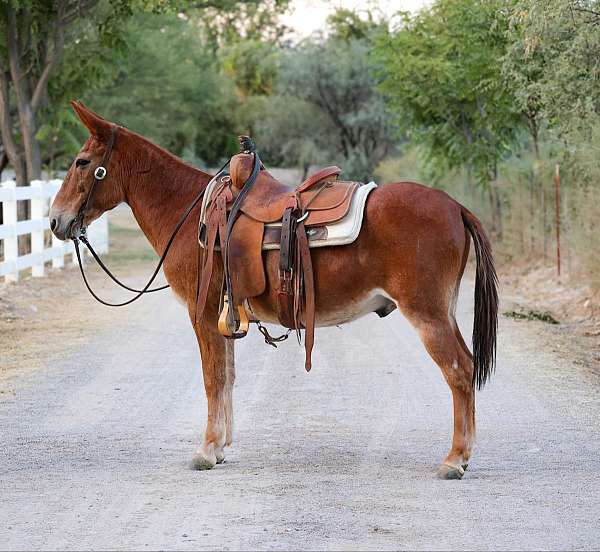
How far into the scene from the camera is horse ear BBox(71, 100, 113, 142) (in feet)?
22.7

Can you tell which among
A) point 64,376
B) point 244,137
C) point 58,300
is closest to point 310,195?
point 244,137

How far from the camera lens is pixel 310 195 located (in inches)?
263

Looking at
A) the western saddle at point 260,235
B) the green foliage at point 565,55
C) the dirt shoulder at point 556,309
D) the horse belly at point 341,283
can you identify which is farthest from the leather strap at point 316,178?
the green foliage at point 565,55

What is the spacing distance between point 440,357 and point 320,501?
118 centimetres

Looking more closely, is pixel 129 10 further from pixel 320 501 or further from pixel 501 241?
pixel 320 501

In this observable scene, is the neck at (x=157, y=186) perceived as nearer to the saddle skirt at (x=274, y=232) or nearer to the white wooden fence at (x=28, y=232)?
the saddle skirt at (x=274, y=232)

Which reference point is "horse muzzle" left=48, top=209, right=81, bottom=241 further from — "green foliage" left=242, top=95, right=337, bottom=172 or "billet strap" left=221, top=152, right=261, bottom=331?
"green foliage" left=242, top=95, right=337, bottom=172

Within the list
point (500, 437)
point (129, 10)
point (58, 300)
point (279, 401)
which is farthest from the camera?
point (129, 10)

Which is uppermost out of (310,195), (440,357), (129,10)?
(129,10)

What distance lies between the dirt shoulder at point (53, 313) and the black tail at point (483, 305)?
4.97 metres

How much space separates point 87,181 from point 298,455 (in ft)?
7.33

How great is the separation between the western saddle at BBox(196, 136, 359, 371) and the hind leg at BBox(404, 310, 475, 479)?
2.28 feet

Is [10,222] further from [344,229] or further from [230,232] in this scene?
[344,229]

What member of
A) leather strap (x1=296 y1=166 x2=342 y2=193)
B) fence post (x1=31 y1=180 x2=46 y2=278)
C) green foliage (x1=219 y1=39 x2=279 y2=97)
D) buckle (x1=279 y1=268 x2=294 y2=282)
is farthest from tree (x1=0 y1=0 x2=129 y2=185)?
green foliage (x1=219 y1=39 x2=279 y2=97)
